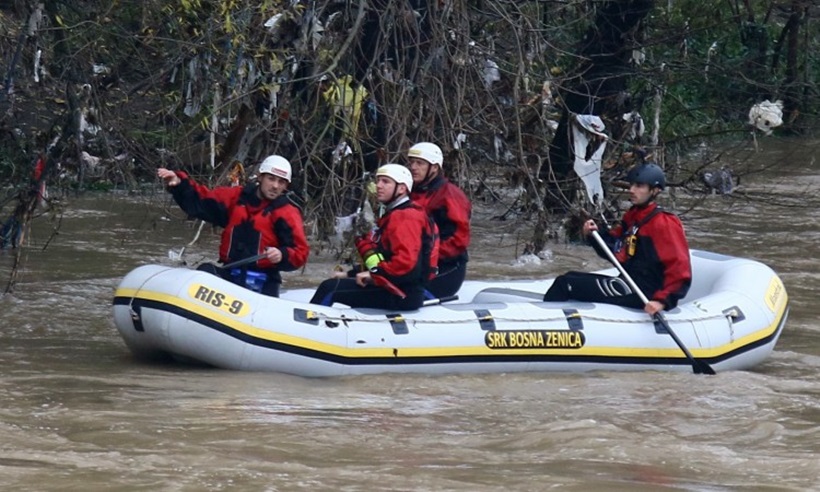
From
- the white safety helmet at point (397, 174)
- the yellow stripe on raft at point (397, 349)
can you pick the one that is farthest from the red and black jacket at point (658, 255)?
the white safety helmet at point (397, 174)

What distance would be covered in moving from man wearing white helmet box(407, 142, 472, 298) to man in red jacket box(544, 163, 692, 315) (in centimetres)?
71

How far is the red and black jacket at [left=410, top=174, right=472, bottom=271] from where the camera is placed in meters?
8.84

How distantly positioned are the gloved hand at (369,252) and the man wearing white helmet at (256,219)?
1.11ft

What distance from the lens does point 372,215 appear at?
9.83m

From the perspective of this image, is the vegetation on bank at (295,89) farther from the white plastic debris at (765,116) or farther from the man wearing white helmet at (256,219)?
the white plastic debris at (765,116)

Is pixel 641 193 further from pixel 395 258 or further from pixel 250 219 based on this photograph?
pixel 250 219

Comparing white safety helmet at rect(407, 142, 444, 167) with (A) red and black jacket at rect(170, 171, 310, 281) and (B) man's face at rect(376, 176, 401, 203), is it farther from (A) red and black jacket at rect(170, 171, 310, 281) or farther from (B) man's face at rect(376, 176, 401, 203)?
(A) red and black jacket at rect(170, 171, 310, 281)

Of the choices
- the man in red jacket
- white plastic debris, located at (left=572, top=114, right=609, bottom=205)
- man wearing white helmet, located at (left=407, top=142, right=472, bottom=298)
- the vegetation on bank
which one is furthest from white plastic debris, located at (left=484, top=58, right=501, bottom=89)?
the man in red jacket

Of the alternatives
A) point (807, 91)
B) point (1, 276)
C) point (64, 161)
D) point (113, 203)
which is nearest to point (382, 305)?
point (64, 161)

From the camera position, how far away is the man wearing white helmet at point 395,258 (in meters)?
8.10

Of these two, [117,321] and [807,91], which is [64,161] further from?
[807,91]

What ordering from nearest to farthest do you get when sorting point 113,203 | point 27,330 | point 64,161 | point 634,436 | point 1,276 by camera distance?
point 634,436 → point 27,330 → point 64,161 → point 1,276 → point 113,203

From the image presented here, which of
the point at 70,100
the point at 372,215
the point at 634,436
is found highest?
the point at 70,100

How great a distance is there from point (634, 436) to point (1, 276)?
6147 millimetres
